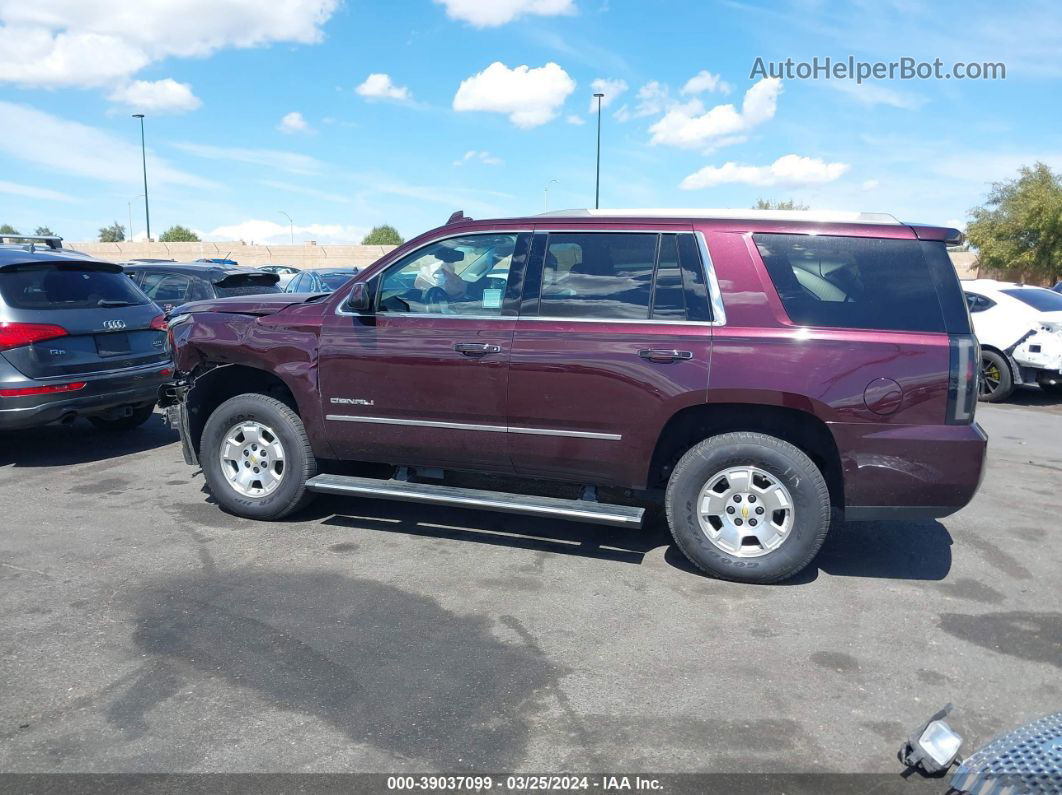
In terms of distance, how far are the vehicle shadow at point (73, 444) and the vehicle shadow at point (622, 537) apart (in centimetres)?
263

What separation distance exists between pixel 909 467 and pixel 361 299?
128 inches

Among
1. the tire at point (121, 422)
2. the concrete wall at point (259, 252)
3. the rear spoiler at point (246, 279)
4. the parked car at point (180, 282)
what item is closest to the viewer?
the tire at point (121, 422)

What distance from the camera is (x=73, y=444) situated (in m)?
8.05

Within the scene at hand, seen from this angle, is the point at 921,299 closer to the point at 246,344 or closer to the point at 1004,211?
the point at 246,344

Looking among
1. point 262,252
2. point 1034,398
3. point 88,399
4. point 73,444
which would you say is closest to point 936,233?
point 88,399

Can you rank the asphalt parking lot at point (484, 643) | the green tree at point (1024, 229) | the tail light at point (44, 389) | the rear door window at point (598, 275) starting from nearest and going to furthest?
1. the asphalt parking lot at point (484, 643)
2. the rear door window at point (598, 275)
3. the tail light at point (44, 389)
4. the green tree at point (1024, 229)

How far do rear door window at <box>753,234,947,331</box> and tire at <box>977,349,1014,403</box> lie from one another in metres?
8.11

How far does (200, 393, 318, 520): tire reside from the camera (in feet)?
17.8

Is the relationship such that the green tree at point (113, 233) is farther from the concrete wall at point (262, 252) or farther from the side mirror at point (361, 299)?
the side mirror at point (361, 299)

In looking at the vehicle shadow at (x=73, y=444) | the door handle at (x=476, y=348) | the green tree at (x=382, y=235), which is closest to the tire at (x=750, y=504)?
the door handle at (x=476, y=348)

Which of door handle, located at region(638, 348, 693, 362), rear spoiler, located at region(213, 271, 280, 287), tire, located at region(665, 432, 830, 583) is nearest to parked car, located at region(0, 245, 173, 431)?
rear spoiler, located at region(213, 271, 280, 287)

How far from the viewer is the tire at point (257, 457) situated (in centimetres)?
542

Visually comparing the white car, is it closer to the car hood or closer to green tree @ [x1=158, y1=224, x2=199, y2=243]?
the car hood

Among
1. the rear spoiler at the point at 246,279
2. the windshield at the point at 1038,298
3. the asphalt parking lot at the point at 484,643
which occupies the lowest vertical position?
the asphalt parking lot at the point at 484,643
